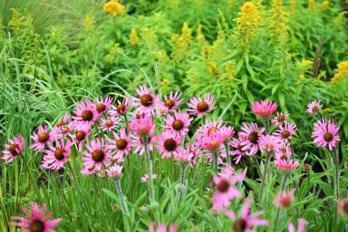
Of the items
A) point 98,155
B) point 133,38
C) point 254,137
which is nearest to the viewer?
point 98,155

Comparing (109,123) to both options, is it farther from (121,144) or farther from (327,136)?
(327,136)

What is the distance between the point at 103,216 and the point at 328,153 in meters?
0.85

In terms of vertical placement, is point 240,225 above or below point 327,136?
above

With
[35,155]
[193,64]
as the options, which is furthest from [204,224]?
[193,64]

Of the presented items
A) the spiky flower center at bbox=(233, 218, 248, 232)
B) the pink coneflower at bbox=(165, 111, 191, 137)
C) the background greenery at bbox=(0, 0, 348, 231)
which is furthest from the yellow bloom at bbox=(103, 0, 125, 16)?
the spiky flower center at bbox=(233, 218, 248, 232)

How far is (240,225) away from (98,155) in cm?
77

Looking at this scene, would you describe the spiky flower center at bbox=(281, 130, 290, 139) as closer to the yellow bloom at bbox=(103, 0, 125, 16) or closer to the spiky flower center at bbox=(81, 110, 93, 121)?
the spiky flower center at bbox=(81, 110, 93, 121)

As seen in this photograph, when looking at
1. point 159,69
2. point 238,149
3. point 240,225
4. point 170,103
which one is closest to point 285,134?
point 238,149

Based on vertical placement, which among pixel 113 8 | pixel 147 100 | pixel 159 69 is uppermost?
pixel 147 100

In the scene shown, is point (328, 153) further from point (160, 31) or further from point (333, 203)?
point (160, 31)

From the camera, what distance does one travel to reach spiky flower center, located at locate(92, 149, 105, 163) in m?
1.98

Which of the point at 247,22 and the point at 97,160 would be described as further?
the point at 247,22

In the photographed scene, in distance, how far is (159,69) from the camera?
393 centimetres

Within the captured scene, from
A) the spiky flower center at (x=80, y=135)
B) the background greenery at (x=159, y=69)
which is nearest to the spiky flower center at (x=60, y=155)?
the spiky flower center at (x=80, y=135)
